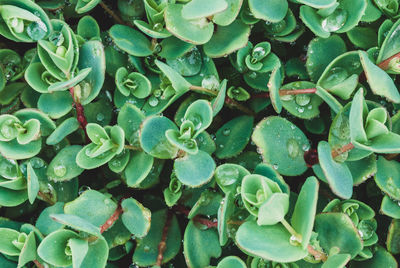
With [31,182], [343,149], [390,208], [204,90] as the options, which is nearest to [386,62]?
[343,149]

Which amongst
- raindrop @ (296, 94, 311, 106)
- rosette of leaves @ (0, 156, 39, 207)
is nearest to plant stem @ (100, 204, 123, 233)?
rosette of leaves @ (0, 156, 39, 207)

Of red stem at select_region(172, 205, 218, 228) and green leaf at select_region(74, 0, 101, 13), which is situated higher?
green leaf at select_region(74, 0, 101, 13)

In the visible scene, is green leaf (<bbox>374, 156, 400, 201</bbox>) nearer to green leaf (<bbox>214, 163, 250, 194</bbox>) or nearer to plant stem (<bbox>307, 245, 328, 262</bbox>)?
plant stem (<bbox>307, 245, 328, 262</bbox>)

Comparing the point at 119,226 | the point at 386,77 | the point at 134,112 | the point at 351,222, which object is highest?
the point at 386,77

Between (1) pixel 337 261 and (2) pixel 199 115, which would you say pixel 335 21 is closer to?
(2) pixel 199 115

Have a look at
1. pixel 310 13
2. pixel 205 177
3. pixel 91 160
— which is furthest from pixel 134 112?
pixel 310 13

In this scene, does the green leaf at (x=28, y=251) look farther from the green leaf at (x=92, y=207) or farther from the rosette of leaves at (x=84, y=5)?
the rosette of leaves at (x=84, y=5)

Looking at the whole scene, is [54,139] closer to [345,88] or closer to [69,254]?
[69,254]
